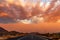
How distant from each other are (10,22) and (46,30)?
575 millimetres

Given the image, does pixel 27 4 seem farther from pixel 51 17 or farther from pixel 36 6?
pixel 51 17

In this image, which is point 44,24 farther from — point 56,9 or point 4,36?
point 4,36

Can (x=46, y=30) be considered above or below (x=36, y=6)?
below

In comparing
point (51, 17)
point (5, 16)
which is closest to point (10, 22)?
point (5, 16)

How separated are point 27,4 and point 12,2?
0.77ft

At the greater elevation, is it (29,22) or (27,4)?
(27,4)

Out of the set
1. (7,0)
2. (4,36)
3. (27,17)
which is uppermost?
(7,0)

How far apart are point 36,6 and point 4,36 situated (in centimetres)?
68

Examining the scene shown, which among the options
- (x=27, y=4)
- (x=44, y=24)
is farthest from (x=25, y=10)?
(x=44, y=24)

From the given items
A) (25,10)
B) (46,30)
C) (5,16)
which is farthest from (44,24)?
(5,16)

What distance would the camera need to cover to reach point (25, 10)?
408 cm

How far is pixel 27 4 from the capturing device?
4.07 m

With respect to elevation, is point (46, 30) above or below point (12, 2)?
below

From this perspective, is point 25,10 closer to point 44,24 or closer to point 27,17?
point 27,17
